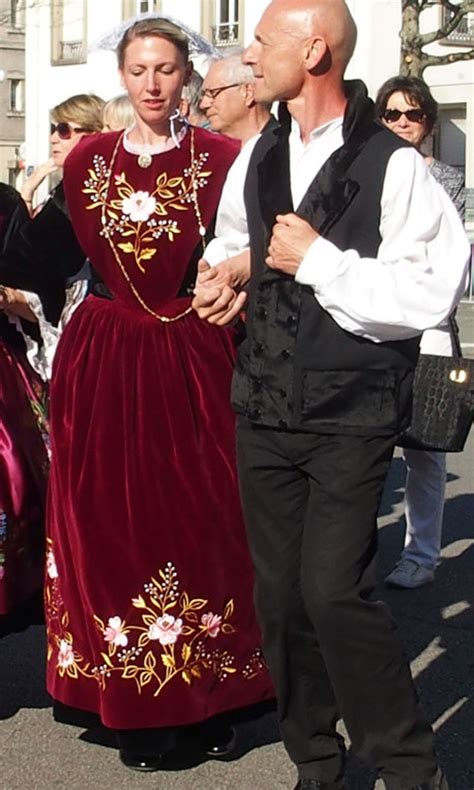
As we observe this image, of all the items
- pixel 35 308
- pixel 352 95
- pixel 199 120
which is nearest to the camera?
pixel 352 95

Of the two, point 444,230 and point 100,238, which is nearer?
point 444,230

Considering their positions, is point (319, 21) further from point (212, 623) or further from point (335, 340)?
point (212, 623)

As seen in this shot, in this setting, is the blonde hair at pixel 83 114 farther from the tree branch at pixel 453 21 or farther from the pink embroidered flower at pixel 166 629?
the tree branch at pixel 453 21

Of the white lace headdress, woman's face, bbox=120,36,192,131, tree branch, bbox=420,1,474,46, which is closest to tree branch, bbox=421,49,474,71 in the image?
tree branch, bbox=420,1,474,46

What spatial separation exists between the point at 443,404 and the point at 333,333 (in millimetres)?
1456

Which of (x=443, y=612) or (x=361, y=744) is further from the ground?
(x=361, y=744)

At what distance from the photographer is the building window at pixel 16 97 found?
5066cm

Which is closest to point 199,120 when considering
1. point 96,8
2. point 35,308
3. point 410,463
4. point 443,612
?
point 35,308

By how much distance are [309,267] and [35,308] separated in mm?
1519

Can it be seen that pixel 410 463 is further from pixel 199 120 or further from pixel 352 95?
pixel 352 95

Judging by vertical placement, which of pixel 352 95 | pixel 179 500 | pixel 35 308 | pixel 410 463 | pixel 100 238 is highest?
pixel 352 95

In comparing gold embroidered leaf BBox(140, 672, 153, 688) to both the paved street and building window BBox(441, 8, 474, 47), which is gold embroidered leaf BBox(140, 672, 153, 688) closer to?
the paved street

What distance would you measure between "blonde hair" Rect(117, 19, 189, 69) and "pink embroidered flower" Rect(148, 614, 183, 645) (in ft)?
4.68

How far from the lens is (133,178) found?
13.4 feet
